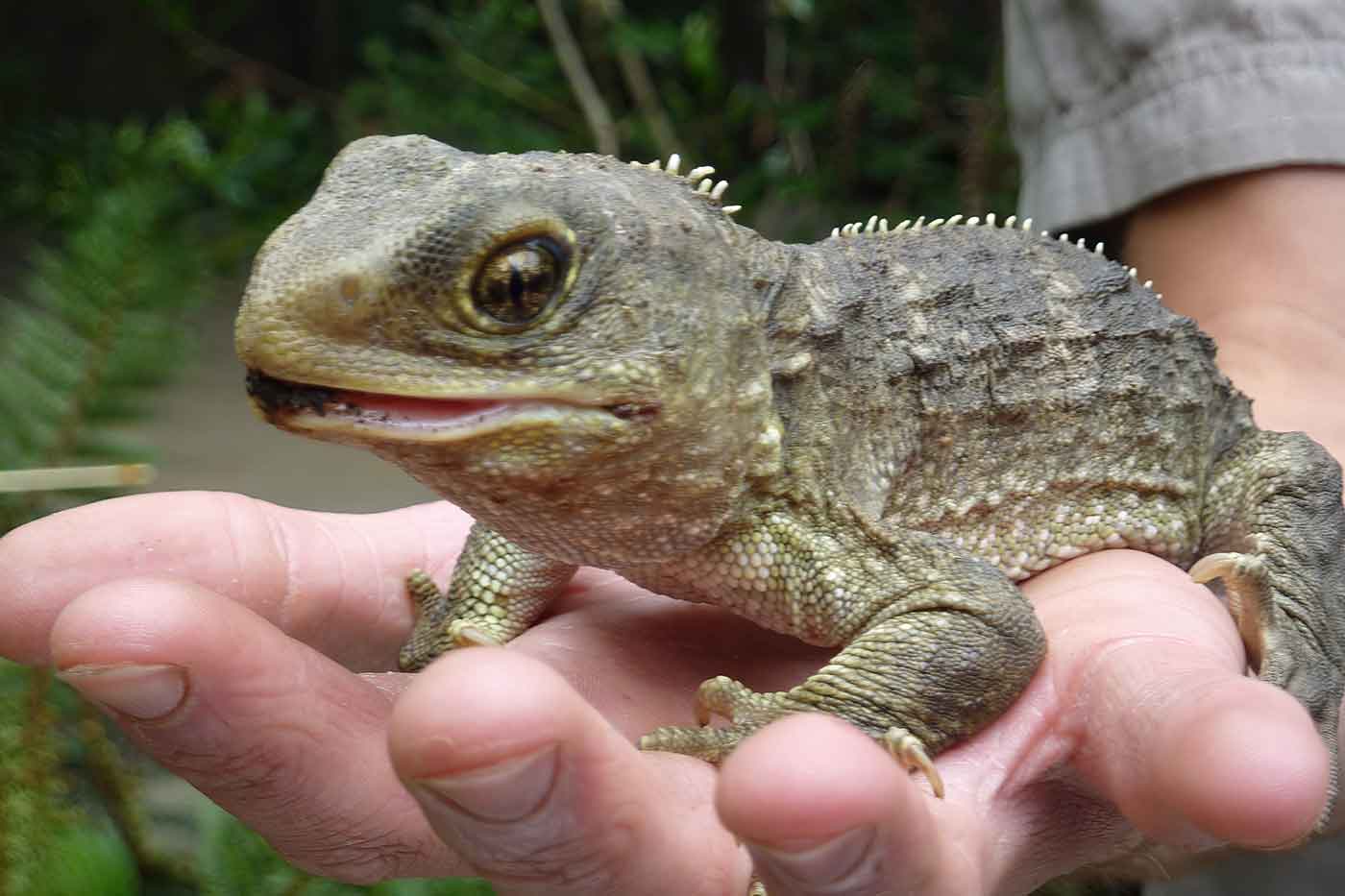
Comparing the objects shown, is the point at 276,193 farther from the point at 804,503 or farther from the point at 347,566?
the point at 804,503

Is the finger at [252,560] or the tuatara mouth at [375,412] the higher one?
the tuatara mouth at [375,412]

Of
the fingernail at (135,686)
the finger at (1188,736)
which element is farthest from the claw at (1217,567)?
the fingernail at (135,686)

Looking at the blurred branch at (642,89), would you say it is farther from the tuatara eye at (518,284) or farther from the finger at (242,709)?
the finger at (242,709)

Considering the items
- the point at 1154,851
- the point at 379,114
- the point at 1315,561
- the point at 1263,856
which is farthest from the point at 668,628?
the point at 379,114

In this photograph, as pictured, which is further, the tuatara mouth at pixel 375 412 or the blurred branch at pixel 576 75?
the blurred branch at pixel 576 75

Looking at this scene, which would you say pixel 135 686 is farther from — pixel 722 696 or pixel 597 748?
pixel 722 696
